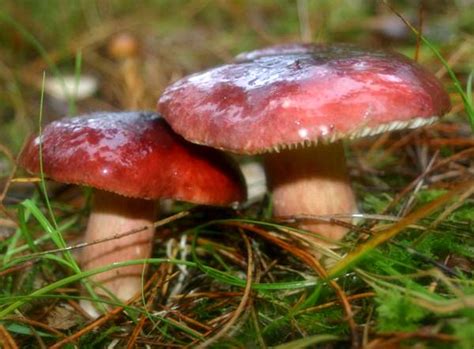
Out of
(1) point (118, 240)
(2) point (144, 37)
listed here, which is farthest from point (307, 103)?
(2) point (144, 37)

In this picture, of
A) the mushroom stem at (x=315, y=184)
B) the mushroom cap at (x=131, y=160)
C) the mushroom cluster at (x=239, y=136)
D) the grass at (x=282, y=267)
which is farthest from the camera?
the mushroom stem at (x=315, y=184)

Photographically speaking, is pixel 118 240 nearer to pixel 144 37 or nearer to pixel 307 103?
pixel 307 103

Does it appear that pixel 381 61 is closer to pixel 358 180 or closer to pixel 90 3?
pixel 358 180

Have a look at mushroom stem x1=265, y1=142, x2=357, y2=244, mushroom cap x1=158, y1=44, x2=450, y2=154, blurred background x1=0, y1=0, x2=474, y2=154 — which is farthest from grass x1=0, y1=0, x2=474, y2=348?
blurred background x1=0, y1=0, x2=474, y2=154

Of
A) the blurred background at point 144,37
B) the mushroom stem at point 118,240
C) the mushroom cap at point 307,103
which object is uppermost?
the mushroom cap at point 307,103

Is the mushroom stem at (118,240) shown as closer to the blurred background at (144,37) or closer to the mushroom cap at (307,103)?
the mushroom cap at (307,103)

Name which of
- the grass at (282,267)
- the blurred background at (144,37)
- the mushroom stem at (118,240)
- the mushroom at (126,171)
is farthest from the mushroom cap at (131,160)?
the blurred background at (144,37)

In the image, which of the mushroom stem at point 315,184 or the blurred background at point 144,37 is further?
the blurred background at point 144,37
